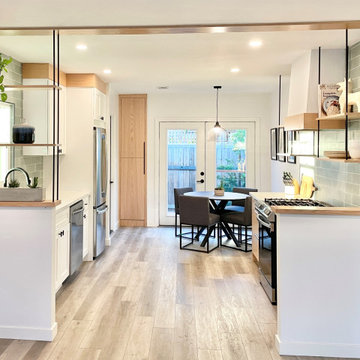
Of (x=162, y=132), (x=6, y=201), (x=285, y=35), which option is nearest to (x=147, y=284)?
(x=6, y=201)

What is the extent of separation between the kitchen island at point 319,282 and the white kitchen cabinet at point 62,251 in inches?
85.5

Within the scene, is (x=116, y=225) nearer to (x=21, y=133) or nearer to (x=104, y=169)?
(x=104, y=169)

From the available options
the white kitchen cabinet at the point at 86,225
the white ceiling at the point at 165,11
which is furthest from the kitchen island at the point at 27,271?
the white kitchen cabinet at the point at 86,225

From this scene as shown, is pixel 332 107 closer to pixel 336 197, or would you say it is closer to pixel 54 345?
pixel 336 197

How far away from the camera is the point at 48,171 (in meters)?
4.88

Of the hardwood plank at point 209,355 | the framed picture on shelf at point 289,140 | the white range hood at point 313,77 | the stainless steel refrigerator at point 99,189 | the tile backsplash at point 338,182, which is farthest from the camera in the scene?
the framed picture on shelf at point 289,140

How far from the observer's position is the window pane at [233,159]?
6.98m

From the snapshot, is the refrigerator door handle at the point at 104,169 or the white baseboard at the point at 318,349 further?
the refrigerator door handle at the point at 104,169

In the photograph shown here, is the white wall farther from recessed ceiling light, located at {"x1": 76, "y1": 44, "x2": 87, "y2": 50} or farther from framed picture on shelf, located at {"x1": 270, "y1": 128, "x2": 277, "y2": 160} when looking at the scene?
recessed ceiling light, located at {"x1": 76, "y1": 44, "x2": 87, "y2": 50}

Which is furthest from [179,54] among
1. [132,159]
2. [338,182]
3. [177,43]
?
[132,159]

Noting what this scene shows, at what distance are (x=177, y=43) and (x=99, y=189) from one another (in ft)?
7.69

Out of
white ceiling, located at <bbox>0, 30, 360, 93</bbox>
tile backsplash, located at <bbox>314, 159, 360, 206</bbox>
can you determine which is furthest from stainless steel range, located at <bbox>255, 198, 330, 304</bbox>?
white ceiling, located at <bbox>0, 30, 360, 93</bbox>

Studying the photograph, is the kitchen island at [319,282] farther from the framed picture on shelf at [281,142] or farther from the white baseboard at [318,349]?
the framed picture on shelf at [281,142]

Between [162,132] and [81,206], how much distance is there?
119 inches
